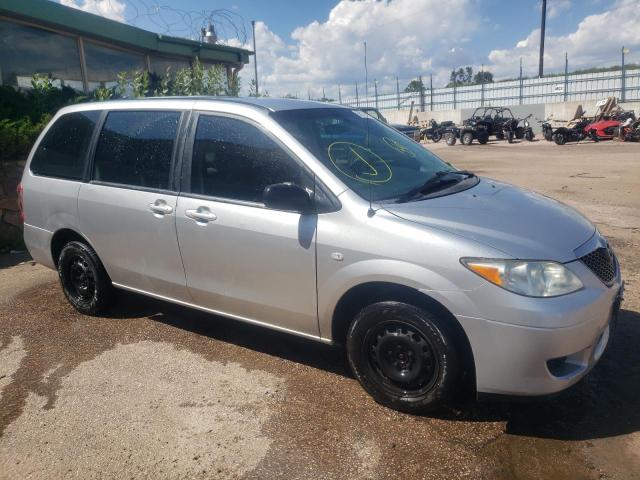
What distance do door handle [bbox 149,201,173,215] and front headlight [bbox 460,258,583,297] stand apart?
207 cm

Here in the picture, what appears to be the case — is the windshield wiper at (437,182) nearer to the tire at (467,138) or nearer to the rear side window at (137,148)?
the rear side window at (137,148)

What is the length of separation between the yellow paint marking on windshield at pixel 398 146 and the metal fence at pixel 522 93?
24494 millimetres

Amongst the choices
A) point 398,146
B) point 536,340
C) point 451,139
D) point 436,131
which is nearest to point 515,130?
point 451,139

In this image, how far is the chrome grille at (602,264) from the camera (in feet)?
9.22

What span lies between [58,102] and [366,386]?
29.1 feet

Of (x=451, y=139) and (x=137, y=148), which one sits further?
(x=451, y=139)

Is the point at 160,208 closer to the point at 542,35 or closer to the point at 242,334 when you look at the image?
the point at 242,334

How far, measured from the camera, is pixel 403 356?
9.59 feet

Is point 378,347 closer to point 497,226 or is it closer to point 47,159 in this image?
point 497,226

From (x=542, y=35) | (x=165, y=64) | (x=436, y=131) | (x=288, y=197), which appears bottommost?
(x=288, y=197)

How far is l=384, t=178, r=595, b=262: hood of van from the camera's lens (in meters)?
2.69

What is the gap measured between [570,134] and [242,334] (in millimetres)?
24573

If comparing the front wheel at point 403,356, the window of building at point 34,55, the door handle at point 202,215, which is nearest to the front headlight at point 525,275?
the front wheel at point 403,356

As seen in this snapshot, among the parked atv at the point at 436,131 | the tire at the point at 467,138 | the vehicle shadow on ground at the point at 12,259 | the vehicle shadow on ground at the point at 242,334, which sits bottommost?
the vehicle shadow on ground at the point at 242,334
